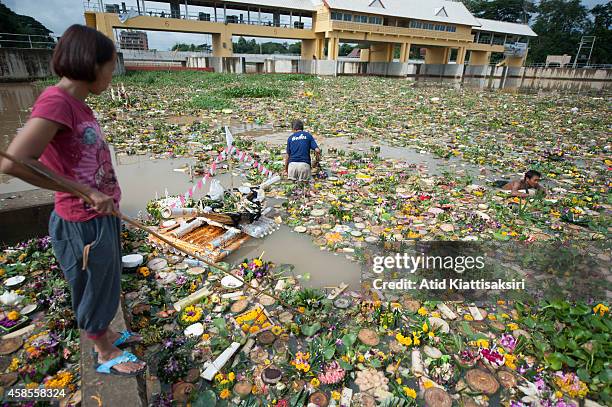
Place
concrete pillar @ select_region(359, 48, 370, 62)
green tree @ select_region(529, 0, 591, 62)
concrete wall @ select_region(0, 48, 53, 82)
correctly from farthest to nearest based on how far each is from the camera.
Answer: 1. green tree @ select_region(529, 0, 591, 62)
2. concrete pillar @ select_region(359, 48, 370, 62)
3. concrete wall @ select_region(0, 48, 53, 82)

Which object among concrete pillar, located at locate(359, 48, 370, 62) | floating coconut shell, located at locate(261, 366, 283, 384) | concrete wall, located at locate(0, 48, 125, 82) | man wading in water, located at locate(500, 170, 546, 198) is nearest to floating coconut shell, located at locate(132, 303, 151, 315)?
floating coconut shell, located at locate(261, 366, 283, 384)

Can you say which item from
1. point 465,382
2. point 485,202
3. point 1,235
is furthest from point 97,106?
point 465,382

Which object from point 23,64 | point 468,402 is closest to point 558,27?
point 23,64

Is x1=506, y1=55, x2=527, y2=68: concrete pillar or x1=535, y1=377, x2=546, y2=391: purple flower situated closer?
x1=535, y1=377, x2=546, y2=391: purple flower

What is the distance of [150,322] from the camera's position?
2645 millimetres

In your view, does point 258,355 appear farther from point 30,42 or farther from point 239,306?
point 30,42

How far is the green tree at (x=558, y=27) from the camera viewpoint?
50.2 metres

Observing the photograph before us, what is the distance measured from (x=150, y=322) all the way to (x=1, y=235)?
2179 millimetres

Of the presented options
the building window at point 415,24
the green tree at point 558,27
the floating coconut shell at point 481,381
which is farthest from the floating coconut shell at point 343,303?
the green tree at point 558,27

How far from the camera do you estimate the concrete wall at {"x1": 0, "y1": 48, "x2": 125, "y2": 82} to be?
60.4 ft

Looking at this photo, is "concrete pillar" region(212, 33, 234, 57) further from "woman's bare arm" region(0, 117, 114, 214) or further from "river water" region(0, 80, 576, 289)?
"woman's bare arm" region(0, 117, 114, 214)

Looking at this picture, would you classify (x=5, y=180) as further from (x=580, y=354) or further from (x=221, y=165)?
(x=580, y=354)

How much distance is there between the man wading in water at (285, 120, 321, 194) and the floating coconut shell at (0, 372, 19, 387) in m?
3.93

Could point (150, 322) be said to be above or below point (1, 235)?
below
